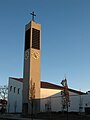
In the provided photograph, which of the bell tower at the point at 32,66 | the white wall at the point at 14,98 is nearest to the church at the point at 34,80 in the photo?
the bell tower at the point at 32,66

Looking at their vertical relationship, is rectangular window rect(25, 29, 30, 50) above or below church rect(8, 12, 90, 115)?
above

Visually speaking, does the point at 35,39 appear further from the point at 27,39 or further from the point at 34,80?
the point at 34,80

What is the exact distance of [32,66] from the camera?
58438 mm

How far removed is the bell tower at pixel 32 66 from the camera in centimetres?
5775

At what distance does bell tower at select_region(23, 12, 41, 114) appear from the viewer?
57.8 m

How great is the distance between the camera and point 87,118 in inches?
1550

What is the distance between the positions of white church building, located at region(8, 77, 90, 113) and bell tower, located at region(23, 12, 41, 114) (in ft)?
8.72

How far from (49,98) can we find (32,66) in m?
8.06

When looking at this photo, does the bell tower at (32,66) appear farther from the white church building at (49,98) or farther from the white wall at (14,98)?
the white wall at (14,98)

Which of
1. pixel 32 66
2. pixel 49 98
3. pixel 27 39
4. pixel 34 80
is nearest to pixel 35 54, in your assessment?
pixel 32 66

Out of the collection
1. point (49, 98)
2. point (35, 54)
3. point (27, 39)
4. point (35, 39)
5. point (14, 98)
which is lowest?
point (49, 98)

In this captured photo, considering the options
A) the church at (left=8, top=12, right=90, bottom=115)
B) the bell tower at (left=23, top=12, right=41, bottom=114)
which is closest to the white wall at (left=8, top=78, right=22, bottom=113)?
the church at (left=8, top=12, right=90, bottom=115)

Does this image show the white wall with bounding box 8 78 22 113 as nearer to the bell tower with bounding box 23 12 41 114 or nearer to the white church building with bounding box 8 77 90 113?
the white church building with bounding box 8 77 90 113

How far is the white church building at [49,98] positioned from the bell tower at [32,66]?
8.72 ft
